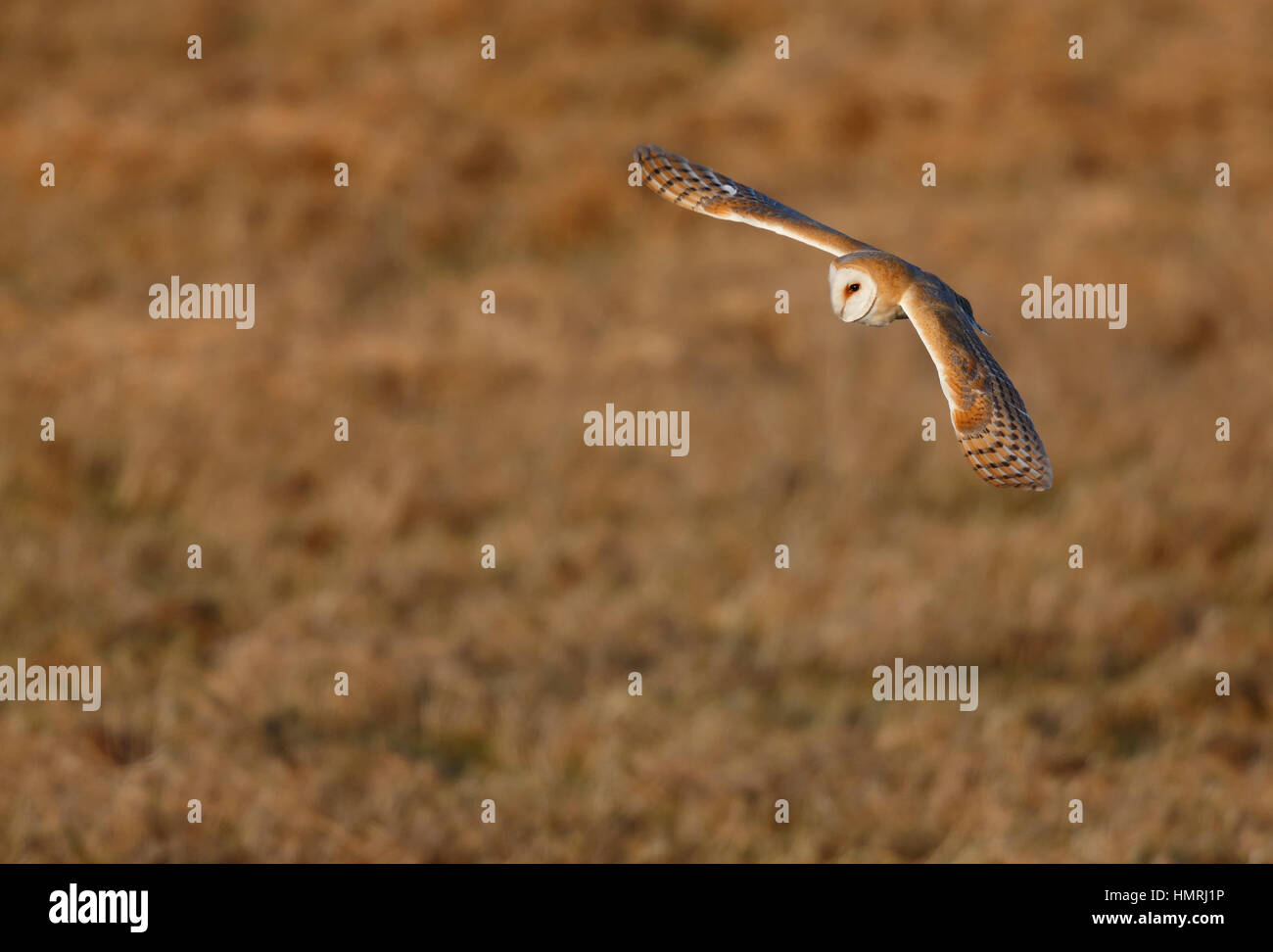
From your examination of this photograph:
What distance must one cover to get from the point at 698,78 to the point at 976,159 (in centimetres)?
292

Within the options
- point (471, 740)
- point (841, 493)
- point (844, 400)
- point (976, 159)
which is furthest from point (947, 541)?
point (976, 159)

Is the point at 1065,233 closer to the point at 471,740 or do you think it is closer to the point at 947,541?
the point at 947,541

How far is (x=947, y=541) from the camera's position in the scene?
9.17m

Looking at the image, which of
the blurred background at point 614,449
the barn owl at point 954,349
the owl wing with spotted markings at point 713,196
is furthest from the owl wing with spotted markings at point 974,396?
the blurred background at point 614,449

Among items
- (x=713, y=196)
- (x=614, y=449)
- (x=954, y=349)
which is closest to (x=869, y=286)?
(x=954, y=349)

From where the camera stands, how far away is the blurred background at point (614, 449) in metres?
6.63

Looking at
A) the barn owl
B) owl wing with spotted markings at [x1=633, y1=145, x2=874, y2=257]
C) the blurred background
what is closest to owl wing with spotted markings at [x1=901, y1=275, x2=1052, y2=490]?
the barn owl

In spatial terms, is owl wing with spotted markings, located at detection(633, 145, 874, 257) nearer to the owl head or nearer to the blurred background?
the owl head

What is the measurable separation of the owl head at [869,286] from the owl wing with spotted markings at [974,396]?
24mm

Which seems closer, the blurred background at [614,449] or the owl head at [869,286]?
the owl head at [869,286]

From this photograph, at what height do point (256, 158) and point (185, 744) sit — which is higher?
point (256, 158)

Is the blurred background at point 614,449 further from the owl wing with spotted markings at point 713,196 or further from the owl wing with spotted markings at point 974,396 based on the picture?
the owl wing with spotted markings at point 974,396

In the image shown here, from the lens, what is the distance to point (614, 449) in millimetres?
10195

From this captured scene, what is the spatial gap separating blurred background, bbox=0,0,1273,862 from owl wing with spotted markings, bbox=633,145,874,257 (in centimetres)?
389
